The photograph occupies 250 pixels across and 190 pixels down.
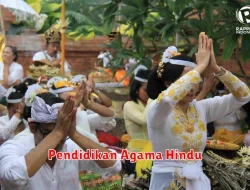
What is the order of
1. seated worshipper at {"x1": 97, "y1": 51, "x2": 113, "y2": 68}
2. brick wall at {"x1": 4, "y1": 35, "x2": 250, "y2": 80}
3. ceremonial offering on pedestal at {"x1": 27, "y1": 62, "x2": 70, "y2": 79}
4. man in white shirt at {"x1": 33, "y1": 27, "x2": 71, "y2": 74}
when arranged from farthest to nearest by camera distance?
brick wall at {"x1": 4, "y1": 35, "x2": 250, "y2": 80}, man in white shirt at {"x1": 33, "y1": 27, "x2": 71, "y2": 74}, seated worshipper at {"x1": 97, "y1": 51, "x2": 113, "y2": 68}, ceremonial offering on pedestal at {"x1": 27, "y1": 62, "x2": 70, "y2": 79}

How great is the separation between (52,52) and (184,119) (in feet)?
19.4

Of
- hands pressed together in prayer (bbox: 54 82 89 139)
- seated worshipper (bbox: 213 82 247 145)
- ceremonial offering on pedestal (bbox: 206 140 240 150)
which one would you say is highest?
hands pressed together in prayer (bbox: 54 82 89 139)

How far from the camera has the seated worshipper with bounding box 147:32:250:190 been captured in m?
4.08

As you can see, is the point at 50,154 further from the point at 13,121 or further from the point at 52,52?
the point at 52,52

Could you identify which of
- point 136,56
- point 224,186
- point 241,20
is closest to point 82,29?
point 136,56

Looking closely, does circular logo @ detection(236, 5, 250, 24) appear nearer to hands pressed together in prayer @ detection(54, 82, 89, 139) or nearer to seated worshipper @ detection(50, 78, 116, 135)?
seated worshipper @ detection(50, 78, 116, 135)

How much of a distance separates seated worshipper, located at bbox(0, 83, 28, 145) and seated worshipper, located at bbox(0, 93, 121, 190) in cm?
185

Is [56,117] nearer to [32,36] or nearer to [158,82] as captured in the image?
[158,82]

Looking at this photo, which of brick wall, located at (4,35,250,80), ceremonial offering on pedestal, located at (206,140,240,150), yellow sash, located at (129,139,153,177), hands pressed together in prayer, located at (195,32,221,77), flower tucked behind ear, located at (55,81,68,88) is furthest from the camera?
brick wall, located at (4,35,250,80)

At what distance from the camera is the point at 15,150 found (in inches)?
145

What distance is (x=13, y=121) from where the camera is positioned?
19.2 feet

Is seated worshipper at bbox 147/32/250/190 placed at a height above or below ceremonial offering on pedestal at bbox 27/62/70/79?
above

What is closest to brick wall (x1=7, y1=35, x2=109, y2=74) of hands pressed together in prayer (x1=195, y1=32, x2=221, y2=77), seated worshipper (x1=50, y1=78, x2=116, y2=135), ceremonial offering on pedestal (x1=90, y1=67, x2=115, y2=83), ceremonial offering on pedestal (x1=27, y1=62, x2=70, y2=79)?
ceremonial offering on pedestal (x1=90, y1=67, x2=115, y2=83)

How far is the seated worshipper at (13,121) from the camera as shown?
5836 mm
